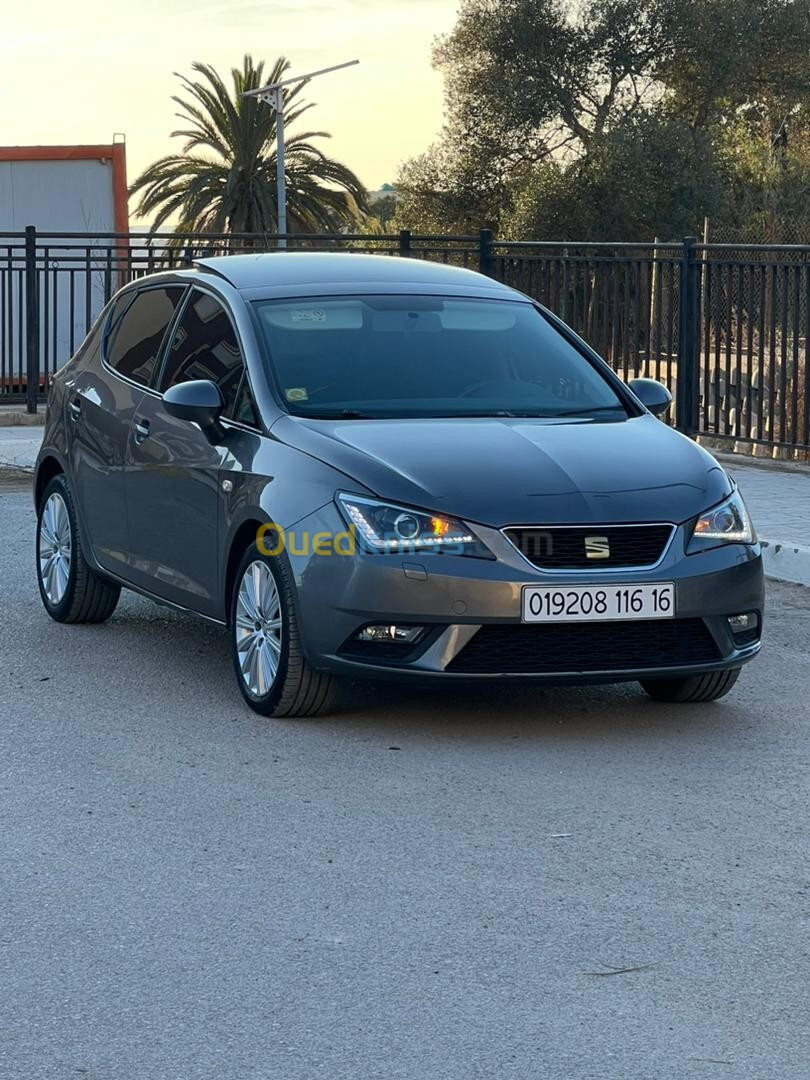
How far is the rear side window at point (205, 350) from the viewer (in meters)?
7.51

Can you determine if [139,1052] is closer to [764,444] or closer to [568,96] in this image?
[764,444]

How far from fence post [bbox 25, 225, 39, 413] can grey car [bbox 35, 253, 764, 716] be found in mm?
11930

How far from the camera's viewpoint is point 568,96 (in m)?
56.2

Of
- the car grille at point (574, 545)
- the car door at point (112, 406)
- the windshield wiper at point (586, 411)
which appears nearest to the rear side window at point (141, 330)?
the car door at point (112, 406)

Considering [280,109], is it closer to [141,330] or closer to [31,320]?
[31,320]

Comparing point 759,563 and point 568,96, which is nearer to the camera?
point 759,563

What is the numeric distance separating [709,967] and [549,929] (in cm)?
42

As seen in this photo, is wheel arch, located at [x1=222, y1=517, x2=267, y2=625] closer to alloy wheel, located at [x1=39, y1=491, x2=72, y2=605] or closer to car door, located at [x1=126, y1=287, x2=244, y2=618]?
car door, located at [x1=126, y1=287, x2=244, y2=618]

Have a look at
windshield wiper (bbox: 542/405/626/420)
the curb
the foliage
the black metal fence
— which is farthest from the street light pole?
windshield wiper (bbox: 542/405/626/420)

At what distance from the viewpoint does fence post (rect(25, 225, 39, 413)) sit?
2017cm

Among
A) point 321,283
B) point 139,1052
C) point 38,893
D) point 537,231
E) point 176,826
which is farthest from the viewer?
point 537,231

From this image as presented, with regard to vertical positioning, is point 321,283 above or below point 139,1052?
above

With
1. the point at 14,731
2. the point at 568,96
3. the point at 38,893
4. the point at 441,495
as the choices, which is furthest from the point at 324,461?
the point at 568,96

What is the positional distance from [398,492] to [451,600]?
1.34 feet
